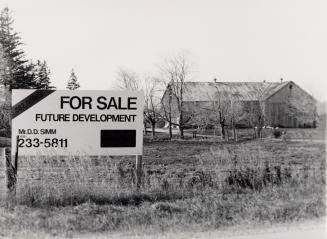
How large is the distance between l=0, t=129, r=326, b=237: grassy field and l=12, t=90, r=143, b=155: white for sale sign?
41 cm

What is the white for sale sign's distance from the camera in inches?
305

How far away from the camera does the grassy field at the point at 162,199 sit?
19.3ft

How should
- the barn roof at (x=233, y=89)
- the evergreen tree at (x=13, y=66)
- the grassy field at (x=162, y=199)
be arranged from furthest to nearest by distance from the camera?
the barn roof at (x=233, y=89)
the evergreen tree at (x=13, y=66)
the grassy field at (x=162, y=199)

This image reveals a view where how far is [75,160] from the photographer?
8.20 meters

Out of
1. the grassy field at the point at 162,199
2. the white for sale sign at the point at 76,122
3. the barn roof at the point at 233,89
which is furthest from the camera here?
the barn roof at the point at 233,89

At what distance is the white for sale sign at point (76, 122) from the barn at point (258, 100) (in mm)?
41660

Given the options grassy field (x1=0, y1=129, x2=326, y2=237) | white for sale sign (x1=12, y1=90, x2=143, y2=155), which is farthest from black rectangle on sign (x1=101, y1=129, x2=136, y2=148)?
grassy field (x1=0, y1=129, x2=326, y2=237)

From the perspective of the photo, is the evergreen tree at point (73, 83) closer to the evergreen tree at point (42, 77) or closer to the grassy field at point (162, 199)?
the evergreen tree at point (42, 77)

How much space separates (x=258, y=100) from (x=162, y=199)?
Answer: 48.3 meters

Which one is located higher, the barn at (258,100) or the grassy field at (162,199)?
the barn at (258,100)

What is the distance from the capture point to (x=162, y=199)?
24.4ft

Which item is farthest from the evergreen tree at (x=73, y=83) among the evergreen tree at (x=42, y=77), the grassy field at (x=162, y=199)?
the grassy field at (x=162, y=199)

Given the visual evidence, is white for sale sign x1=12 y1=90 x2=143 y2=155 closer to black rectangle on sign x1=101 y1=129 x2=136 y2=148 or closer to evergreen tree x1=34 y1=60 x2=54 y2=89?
black rectangle on sign x1=101 y1=129 x2=136 y2=148

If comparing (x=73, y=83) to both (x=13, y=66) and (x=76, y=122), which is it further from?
(x=76, y=122)
